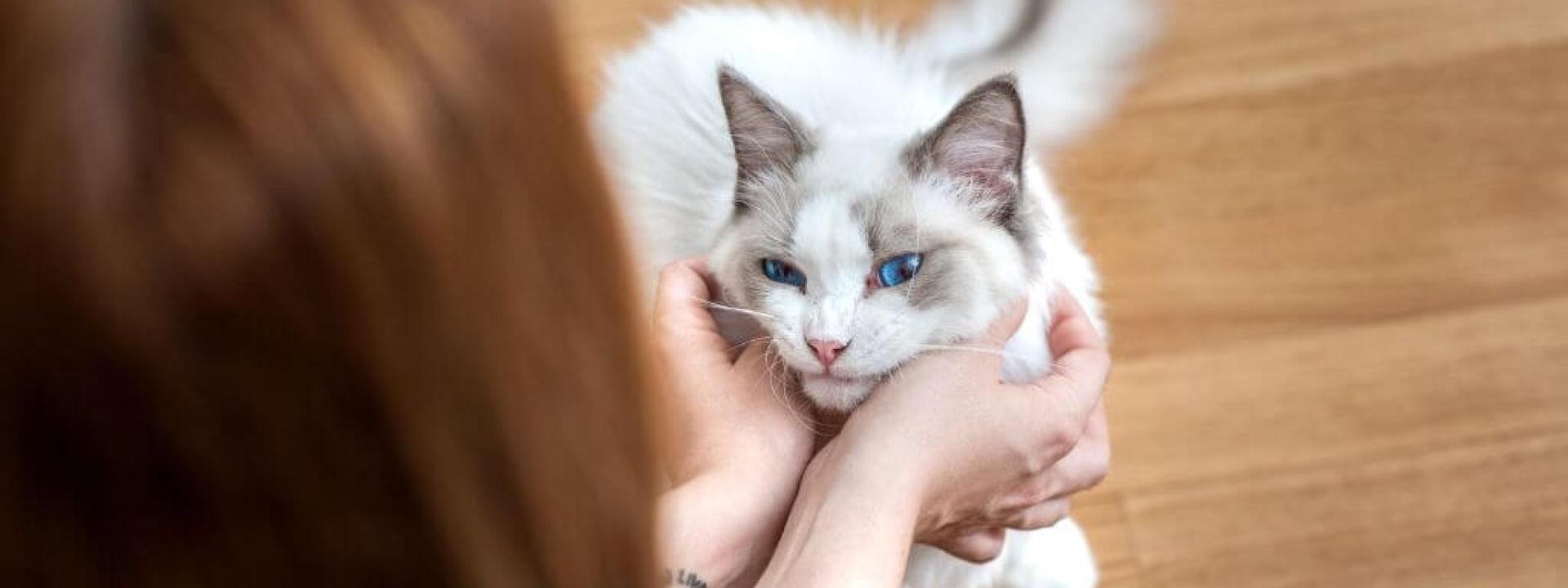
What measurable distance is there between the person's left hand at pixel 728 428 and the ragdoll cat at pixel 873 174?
0.04 meters

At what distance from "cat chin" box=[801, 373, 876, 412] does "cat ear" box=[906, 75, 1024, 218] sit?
15cm

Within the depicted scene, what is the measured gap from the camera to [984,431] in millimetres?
931

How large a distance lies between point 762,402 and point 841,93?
30cm

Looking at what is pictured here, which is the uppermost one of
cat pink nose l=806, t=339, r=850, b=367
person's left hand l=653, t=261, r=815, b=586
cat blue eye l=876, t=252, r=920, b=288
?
cat blue eye l=876, t=252, r=920, b=288

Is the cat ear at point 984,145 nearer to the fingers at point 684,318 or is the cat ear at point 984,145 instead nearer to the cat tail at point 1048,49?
the fingers at point 684,318

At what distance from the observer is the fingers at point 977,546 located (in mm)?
1034

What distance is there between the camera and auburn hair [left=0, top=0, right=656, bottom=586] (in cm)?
32

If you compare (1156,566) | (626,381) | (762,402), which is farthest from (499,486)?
(1156,566)

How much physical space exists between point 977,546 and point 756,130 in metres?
0.36

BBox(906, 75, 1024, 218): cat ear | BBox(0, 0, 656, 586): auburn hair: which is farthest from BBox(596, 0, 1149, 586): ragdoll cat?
BBox(0, 0, 656, 586): auburn hair

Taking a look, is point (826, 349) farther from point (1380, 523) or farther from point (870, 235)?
point (1380, 523)

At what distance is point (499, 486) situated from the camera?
0.41 m

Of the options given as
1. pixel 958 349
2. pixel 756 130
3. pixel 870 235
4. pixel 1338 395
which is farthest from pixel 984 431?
pixel 1338 395

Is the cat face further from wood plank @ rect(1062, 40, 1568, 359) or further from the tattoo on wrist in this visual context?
wood plank @ rect(1062, 40, 1568, 359)
